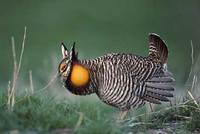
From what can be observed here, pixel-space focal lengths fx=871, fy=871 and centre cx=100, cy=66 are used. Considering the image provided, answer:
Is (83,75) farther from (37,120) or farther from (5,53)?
(5,53)

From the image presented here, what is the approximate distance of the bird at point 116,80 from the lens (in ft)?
27.6

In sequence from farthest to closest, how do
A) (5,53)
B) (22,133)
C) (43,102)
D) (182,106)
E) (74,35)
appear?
(74,35), (5,53), (182,106), (43,102), (22,133)

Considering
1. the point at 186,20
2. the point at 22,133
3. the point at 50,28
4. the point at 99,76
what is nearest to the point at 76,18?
the point at 50,28

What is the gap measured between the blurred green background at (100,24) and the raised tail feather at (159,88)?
10090mm

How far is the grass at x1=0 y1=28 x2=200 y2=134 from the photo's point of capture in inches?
282

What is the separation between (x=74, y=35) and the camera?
21.8 metres

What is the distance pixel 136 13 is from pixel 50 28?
2851 mm

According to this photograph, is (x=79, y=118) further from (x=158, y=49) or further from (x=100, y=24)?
(x=100, y=24)

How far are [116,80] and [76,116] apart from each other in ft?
3.38

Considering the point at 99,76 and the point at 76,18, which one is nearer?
the point at 99,76

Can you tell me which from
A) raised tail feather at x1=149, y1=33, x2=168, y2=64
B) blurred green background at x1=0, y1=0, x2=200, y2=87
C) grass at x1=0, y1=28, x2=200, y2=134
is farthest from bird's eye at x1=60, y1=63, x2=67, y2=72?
blurred green background at x1=0, y1=0, x2=200, y2=87

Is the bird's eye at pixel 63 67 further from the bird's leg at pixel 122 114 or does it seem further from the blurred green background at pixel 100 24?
the blurred green background at pixel 100 24

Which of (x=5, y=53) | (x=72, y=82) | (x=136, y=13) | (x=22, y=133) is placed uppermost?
(x=136, y=13)

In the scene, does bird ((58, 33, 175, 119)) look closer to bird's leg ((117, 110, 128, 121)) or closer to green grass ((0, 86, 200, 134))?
bird's leg ((117, 110, 128, 121))
